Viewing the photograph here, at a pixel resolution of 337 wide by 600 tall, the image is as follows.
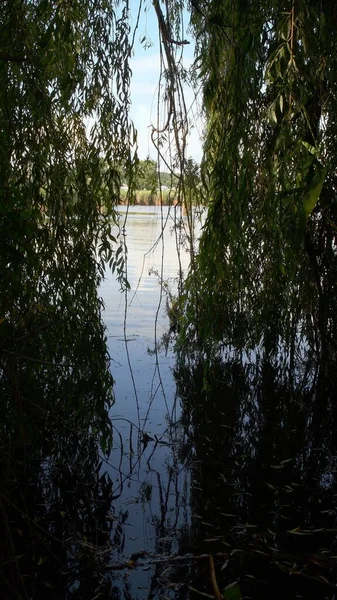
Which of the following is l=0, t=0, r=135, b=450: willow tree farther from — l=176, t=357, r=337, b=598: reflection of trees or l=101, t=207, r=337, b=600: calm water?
l=176, t=357, r=337, b=598: reflection of trees

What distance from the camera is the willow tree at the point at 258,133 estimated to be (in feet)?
6.38

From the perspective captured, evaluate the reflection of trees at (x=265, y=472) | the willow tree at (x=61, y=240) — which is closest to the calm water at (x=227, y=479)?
the reflection of trees at (x=265, y=472)

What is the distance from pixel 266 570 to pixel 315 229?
71.1 inches

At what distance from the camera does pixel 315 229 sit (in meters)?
3.37

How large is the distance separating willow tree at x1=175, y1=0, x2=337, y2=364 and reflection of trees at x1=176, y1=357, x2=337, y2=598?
0.51m

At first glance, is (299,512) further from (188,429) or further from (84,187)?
(84,187)

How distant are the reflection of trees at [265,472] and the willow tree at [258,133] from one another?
507mm

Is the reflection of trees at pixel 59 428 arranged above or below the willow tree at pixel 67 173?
below

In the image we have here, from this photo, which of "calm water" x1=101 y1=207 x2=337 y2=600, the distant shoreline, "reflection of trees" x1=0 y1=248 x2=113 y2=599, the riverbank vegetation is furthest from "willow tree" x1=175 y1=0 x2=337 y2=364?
"reflection of trees" x1=0 y1=248 x2=113 y2=599

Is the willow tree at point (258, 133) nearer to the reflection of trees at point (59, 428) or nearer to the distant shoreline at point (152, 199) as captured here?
the distant shoreline at point (152, 199)

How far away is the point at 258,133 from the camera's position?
2484 millimetres

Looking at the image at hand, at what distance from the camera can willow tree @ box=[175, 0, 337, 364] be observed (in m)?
1.94

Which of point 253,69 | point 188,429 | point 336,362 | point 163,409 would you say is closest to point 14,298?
point 253,69

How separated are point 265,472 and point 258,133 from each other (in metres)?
1.33
